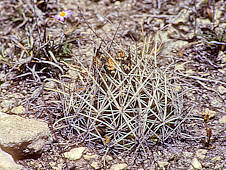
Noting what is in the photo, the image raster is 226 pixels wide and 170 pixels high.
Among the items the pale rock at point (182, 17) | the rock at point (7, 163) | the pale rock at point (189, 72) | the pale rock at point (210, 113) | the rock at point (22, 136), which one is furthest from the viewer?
the pale rock at point (182, 17)

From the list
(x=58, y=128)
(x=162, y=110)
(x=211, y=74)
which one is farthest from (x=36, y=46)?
(x=211, y=74)

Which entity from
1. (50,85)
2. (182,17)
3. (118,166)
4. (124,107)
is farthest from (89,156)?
(182,17)

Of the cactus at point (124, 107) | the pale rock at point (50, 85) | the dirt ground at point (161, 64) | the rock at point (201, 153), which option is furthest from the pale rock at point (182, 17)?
the rock at point (201, 153)

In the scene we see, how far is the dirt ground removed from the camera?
192cm

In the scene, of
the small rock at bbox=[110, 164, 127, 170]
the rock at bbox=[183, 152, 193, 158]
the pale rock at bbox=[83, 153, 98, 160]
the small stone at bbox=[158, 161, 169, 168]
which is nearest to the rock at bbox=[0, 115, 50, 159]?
the pale rock at bbox=[83, 153, 98, 160]

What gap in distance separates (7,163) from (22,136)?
184mm

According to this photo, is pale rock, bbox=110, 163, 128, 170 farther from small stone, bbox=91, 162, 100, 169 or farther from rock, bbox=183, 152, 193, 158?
rock, bbox=183, 152, 193, 158

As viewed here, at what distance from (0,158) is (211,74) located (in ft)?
5.90

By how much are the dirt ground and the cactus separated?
0.30 ft

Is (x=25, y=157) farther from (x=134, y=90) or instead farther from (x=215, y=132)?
(x=215, y=132)

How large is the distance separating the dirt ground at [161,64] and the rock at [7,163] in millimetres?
133

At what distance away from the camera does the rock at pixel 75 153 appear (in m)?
1.92

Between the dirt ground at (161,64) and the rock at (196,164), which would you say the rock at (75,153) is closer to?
the dirt ground at (161,64)

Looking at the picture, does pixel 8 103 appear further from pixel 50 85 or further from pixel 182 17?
pixel 182 17
